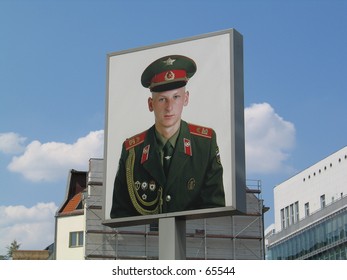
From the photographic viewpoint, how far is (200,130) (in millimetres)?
27078

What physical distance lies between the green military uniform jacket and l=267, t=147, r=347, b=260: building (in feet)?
138

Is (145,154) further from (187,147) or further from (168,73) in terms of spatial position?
(168,73)

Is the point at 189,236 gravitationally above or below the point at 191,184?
above

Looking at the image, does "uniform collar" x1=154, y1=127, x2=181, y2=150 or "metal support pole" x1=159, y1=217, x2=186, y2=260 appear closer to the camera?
"metal support pole" x1=159, y1=217, x2=186, y2=260

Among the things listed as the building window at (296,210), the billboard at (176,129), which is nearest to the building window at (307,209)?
the building window at (296,210)

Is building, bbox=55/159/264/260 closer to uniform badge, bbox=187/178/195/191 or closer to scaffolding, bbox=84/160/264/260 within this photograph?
scaffolding, bbox=84/160/264/260

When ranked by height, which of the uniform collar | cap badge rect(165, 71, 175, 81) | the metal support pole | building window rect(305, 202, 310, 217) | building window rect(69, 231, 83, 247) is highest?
building window rect(305, 202, 310, 217)

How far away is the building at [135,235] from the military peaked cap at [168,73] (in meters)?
27.4

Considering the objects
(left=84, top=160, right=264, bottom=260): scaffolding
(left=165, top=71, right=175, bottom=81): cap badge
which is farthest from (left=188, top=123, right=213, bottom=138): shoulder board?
(left=84, top=160, right=264, bottom=260): scaffolding

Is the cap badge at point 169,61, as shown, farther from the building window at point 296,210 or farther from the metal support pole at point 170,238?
the building window at point 296,210

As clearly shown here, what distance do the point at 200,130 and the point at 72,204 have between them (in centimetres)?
3382

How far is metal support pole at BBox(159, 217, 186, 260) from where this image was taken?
26.9 meters

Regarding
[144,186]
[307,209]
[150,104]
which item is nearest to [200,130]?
[150,104]
